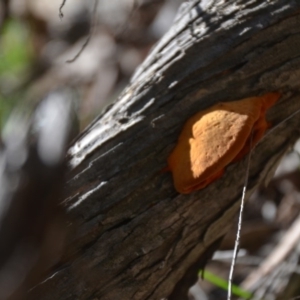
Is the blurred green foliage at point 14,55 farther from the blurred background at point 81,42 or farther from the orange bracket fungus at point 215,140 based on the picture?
the orange bracket fungus at point 215,140

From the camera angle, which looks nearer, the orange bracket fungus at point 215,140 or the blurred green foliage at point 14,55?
the orange bracket fungus at point 215,140

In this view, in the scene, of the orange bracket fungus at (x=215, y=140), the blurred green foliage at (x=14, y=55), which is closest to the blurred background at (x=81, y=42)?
the blurred green foliage at (x=14, y=55)

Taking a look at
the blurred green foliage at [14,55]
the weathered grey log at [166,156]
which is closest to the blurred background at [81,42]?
the blurred green foliage at [14,55]

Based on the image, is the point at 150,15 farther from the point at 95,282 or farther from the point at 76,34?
the point at 95,282

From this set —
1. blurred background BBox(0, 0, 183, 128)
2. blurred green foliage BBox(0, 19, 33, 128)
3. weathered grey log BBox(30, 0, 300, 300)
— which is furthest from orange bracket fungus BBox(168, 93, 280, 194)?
blurred green foliage BBox(0, 19, 33, 128)

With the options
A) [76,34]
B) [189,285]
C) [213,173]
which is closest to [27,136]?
[213,173]

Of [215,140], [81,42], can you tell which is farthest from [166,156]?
[81,42]

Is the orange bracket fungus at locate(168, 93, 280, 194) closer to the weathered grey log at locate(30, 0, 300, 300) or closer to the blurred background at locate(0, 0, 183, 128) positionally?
the weathered grey log at locate(30, 0, 300, 300)
